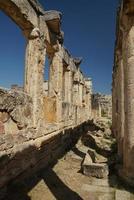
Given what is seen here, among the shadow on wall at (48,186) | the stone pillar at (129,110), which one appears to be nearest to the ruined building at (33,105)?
the shadow on wall at (48,186)

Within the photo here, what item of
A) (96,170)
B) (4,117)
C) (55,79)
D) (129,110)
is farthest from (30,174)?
(55,79)

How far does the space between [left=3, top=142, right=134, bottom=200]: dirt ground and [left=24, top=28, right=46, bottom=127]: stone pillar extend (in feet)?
4.91

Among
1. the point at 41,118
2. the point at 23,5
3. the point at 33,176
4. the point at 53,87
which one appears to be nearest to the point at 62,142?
the point at 53,87

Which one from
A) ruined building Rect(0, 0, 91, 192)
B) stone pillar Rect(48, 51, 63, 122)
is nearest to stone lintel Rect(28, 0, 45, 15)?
ruined building Rect(0, 0, 91, 192)

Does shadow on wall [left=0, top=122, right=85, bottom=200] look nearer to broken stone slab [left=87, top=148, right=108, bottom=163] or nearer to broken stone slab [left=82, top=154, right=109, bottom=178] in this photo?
broken stone slab [left=82, top=154, right=109, bottom=178]

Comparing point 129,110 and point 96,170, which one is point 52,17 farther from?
point 96,170

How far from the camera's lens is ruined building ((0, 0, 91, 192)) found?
4.96 m

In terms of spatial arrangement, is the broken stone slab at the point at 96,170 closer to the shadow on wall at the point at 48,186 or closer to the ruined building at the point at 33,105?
the shadow on wall at the point at 48,186

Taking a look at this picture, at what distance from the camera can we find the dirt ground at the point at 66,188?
4.98 metres

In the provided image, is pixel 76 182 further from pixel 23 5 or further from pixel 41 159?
pixel 23 5

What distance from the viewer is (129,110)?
5562mm

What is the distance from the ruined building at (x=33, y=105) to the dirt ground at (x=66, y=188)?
316 mm

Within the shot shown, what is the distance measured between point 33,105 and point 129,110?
2.54m

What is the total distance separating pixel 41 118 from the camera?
7.07 meters
